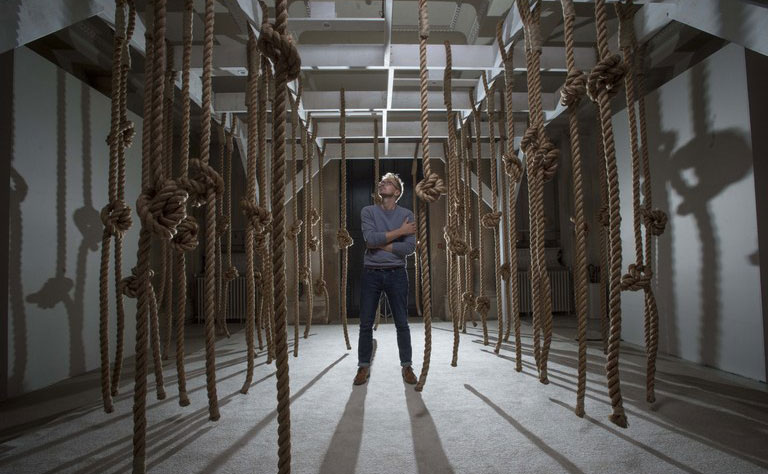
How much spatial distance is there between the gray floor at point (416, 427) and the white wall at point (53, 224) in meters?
0.26

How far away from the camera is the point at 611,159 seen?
4.45 feet

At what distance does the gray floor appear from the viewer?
1.59m

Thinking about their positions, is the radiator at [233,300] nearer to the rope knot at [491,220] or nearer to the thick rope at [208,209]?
the rope knot at [491,220]

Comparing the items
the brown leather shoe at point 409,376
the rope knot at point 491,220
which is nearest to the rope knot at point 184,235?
the brown leather shoe at point 409,376

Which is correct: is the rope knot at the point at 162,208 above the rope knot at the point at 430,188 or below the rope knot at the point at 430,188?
below

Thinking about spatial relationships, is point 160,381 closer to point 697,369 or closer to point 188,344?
point 188,344

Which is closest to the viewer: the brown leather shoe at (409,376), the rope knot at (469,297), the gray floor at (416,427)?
the gray floor at (416,427)

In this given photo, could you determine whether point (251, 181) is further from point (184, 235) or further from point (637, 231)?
point (637, 231)

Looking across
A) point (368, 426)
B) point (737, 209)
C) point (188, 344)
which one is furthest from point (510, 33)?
point (188, 344)

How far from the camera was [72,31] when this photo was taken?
341 cm

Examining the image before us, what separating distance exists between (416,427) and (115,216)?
1.71 meters

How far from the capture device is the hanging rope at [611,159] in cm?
137

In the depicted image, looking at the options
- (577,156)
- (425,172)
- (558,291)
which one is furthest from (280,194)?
(558,291)

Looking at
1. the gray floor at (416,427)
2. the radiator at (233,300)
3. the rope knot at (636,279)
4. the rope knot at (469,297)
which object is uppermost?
the rope knot at (636,279)
